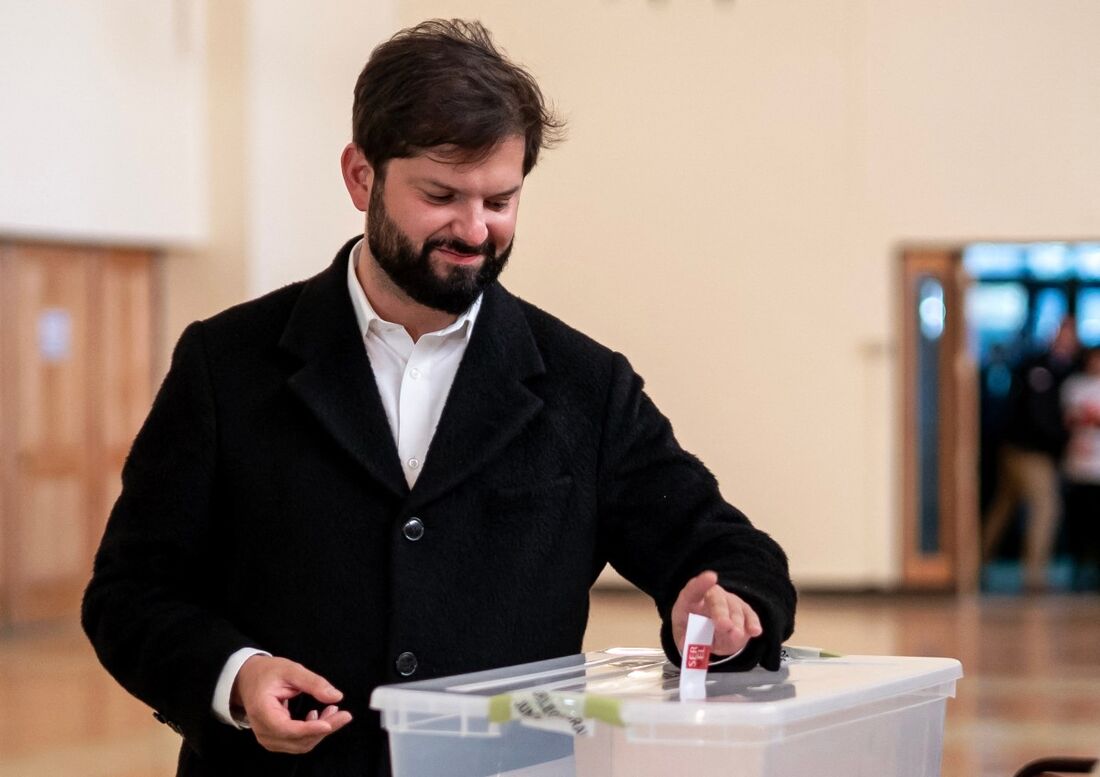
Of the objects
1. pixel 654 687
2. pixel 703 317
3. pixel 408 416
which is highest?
pixel 703 317


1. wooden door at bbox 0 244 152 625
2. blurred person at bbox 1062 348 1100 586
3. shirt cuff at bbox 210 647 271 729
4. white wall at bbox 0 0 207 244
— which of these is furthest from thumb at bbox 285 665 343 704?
blurred person at bbox 1062 348 1100 586

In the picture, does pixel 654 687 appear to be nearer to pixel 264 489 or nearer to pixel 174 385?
pixel 264 489

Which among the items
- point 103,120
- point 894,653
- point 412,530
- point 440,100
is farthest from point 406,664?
point 103,120

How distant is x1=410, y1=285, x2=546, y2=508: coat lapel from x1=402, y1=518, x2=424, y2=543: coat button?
0.02 m

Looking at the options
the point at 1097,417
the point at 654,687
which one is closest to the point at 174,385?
the point at 654,687

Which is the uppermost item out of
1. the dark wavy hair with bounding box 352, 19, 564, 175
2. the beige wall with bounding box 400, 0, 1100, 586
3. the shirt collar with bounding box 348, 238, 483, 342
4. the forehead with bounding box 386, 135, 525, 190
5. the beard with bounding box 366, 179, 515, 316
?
the beige wall with bounding box 400, 0, 1100, 586

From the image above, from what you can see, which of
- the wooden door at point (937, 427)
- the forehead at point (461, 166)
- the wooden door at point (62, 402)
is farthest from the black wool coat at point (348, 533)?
the wooden door at point (937, 427)

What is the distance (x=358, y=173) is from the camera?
2.01 m

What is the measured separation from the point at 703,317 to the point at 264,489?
10.3 meters

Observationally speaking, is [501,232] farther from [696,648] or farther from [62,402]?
[62,402]

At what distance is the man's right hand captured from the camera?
5.57 feet

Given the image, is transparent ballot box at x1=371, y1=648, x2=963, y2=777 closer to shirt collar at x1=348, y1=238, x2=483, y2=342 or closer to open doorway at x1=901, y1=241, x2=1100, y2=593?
shirt collar at x1=348, y1=238, x2=483, y2=342

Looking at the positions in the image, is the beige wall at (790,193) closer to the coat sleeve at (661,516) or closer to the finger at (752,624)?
the coat sleeve at (661,516)

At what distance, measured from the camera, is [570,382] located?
210 centimetres
